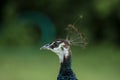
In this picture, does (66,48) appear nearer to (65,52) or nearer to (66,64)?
(65,52)

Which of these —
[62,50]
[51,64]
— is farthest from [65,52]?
[51,64]

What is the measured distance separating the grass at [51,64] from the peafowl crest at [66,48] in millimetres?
4168

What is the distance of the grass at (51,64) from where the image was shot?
858 centimetres

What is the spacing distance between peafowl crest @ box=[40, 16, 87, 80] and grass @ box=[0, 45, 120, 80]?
13.7 feet

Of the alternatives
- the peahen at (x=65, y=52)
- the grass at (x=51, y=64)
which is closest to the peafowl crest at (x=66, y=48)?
the peahen at (x=65, y=52)

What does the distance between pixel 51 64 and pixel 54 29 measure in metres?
1.90

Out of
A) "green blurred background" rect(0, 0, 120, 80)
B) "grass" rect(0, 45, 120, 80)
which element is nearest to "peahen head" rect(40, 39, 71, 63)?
"grass" rect(0, 45, 120, 80)

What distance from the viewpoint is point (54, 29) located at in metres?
11.2

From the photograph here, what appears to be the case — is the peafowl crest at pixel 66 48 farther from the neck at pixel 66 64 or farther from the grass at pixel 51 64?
the grass at pixel 51 64

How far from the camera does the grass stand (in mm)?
8584

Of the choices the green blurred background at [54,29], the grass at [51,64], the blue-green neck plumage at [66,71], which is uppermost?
the green blurred background at [54,29]

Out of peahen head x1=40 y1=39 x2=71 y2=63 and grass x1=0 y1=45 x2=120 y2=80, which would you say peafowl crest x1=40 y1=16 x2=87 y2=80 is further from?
grass x1=0 y1=45 x2=120 y2=80

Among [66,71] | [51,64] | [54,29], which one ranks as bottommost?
[66,71]

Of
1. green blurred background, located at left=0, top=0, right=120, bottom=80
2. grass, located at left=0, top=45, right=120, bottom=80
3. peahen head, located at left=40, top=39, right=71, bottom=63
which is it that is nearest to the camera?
peahen head, located at left=40, top=39, right=71, bottom=63
